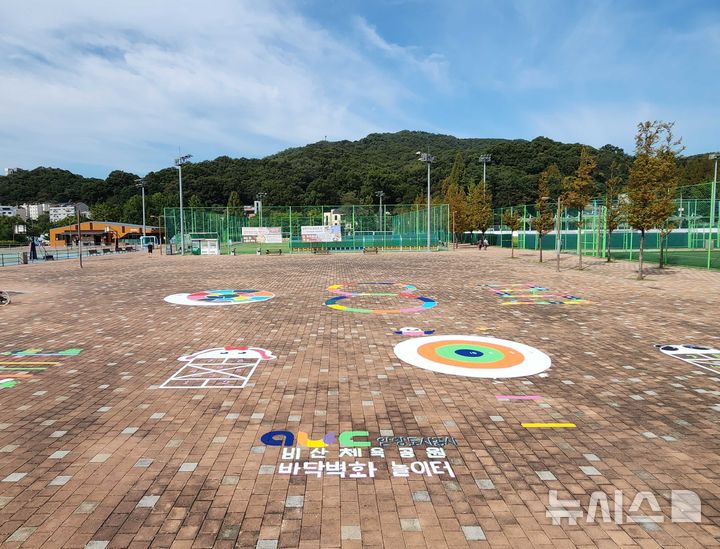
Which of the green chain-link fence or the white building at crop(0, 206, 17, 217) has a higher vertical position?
the white building at crop(0, 206, 17, 217)

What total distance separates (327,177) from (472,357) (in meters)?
123

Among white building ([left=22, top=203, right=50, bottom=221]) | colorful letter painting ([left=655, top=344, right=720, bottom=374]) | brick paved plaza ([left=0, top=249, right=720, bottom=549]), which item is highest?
white building ([left=22, top=203, right=50, bottom=221])

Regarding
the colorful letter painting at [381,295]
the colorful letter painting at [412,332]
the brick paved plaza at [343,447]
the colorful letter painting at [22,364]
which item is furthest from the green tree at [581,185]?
A: the colorful letter painting at [22,364]

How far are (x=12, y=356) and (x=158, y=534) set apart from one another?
22.7ft

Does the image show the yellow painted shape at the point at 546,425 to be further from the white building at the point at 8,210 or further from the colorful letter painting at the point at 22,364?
the white building at the point at 8,210

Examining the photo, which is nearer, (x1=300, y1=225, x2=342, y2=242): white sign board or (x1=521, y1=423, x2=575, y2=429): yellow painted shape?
(x1=521, y1=423, x2=575, y2=429): yellow painted shape

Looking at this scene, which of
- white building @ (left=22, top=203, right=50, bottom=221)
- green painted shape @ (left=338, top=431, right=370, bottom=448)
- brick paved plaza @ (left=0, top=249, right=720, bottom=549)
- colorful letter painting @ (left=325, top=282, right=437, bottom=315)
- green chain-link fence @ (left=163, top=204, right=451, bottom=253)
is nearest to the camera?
brick paved plaza @ (left=0, top=249, right=720, bottom=549)

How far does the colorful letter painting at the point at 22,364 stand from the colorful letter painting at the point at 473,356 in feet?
19.8

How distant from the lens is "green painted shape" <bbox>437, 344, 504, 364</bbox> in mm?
8031

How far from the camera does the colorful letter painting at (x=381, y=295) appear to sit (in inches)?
500

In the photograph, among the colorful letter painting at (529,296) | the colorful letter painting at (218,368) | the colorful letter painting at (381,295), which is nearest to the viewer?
the colorful letter painting at (218,368)

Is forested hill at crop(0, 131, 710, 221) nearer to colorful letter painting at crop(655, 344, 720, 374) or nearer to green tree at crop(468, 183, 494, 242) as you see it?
green tree at crop(468, 183, 494, 242)

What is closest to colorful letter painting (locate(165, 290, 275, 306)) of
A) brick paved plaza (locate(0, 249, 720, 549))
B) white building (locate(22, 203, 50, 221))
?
brick paved plaza (locate(0, 249, 720, 549))

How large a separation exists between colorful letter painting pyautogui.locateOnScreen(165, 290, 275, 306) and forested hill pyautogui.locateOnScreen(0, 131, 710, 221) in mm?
78598
